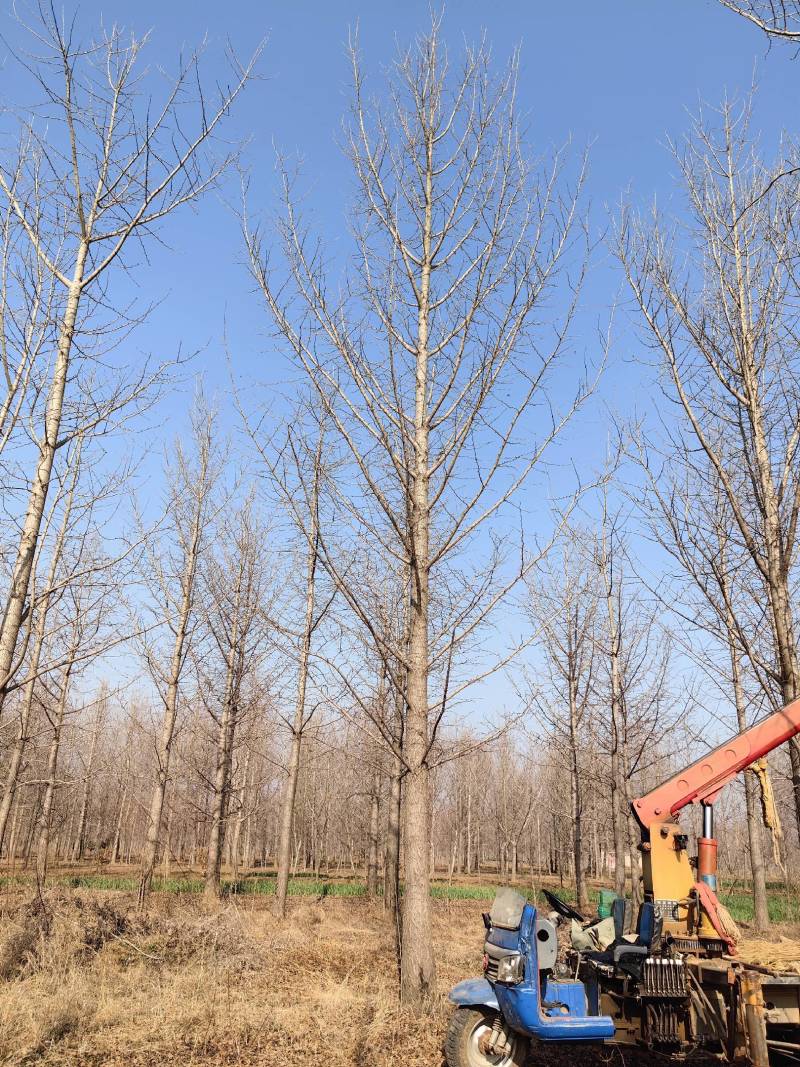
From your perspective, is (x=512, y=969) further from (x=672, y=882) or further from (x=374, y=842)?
(x=374, y=842)

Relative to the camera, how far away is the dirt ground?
218 inches

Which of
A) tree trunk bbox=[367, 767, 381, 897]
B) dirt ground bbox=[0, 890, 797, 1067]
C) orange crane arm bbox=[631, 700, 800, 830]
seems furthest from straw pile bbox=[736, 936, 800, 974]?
tree trunk bbox=[367, 767, 381, 897]

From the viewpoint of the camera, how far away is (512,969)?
16.7 feet

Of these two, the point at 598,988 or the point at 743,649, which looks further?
the point at 743,649

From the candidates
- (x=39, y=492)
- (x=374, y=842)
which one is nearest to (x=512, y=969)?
(x=39, y=492)

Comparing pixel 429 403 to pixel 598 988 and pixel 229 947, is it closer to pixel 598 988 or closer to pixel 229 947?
pixel 598 988

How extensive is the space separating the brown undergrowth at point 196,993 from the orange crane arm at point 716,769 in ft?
8.19

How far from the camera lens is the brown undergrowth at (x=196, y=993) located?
553cm

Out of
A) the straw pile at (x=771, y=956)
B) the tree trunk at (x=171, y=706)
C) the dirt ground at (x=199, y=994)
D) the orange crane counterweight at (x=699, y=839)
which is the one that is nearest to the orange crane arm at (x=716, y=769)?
the orange crane counterweight at (x=699, y=839)

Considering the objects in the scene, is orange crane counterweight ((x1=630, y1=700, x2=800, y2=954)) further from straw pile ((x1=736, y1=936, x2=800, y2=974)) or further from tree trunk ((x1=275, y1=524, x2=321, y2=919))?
tree trunk ((x1=275, y1=524, x2=321, y2=919))

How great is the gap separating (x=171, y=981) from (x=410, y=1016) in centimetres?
300

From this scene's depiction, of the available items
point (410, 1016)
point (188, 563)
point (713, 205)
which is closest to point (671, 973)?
point (410, 1016)

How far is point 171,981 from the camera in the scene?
7.76 metres

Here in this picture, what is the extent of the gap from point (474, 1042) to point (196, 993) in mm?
3353
